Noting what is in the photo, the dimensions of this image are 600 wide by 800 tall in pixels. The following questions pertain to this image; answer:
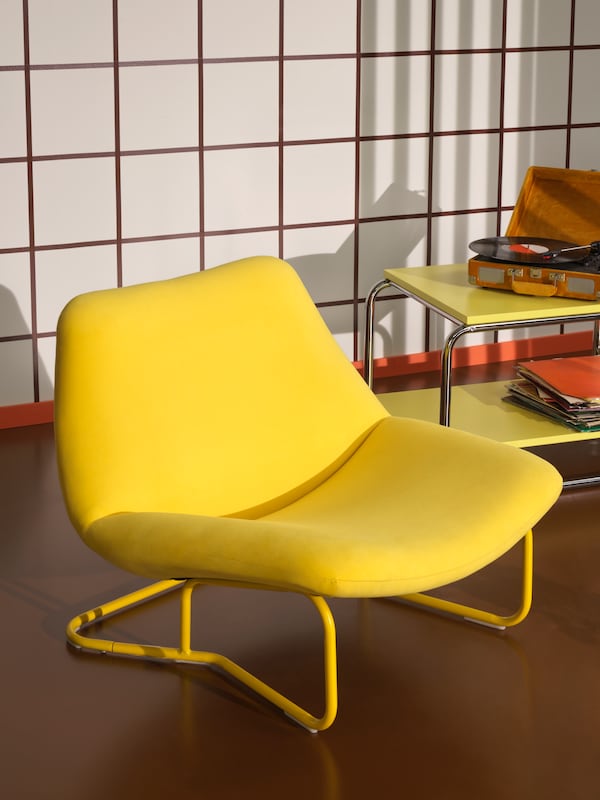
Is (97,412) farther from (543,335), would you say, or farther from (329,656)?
(543,335)

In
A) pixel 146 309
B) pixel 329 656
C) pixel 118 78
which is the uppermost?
pixel 118 78

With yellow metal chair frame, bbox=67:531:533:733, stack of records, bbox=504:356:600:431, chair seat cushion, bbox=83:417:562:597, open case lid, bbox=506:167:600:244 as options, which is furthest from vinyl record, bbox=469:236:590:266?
yellow metal chair frame, bbox=67:531:533:733

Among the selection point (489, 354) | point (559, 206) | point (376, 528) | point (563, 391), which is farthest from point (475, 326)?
point (489, 354)

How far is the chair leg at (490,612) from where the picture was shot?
2.40 meters

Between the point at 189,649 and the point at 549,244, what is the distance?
1.51 meters

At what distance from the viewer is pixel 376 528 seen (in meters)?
2.15

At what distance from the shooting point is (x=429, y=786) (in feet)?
6.55

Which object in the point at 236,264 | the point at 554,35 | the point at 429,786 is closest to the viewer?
the point at 429,786

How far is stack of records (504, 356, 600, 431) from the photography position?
3.14 meters

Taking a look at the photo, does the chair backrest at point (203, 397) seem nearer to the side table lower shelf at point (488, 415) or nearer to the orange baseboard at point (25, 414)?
the side table lower shelf at point (488, 415)

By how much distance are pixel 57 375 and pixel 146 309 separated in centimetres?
22

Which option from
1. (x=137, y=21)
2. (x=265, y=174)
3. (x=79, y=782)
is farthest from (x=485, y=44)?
(x=79, y=782)

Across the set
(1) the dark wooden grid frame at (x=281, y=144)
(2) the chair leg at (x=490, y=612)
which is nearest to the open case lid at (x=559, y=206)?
(1) the dark wooden grid frame at (x=281, y=144)

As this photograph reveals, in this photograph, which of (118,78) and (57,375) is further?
(118,78)
